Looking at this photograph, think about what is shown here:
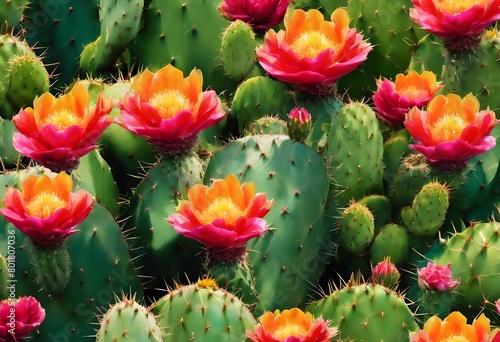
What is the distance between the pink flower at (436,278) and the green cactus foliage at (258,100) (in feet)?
2.75

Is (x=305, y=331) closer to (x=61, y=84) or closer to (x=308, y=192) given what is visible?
(x=308, y=192)

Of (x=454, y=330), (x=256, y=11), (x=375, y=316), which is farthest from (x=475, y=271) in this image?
(x=256, y=11)

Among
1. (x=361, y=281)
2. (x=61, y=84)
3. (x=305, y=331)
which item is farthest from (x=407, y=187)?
(x=61, y=84)

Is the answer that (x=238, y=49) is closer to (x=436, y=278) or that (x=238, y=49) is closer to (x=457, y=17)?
(x=457, y=17)

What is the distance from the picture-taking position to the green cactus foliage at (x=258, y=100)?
3.73 meters

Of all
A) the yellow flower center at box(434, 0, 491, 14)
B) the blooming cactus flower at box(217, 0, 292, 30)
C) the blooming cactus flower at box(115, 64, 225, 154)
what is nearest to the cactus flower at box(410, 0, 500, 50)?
the yellow flower center at box(434, 0, 491, 14)

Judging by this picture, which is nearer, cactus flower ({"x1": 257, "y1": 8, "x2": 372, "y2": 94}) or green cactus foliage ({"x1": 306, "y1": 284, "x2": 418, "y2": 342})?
green cactus foliage ({"x1": 306, "y1": 284, "x2": 418, "y2": 342})

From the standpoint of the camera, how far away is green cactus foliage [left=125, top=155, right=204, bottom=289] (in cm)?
338

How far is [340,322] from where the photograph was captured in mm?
3125

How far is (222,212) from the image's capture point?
299 cm

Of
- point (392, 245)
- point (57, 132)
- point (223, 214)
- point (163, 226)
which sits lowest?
point (392, 245)

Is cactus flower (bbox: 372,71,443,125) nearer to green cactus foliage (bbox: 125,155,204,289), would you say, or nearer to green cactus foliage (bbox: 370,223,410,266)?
green cactus foliage (bbox: 370,223,410,266)

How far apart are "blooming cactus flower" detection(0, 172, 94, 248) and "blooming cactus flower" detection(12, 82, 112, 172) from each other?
167 mm

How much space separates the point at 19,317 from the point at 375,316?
33.5 inches
